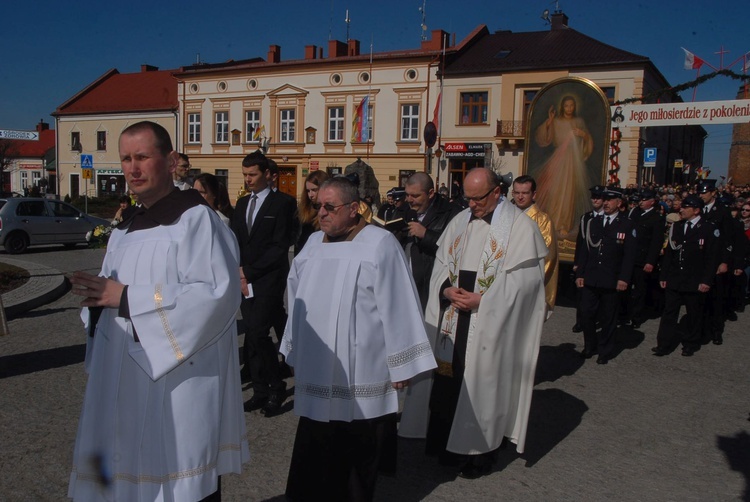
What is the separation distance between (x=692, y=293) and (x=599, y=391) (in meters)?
2.75

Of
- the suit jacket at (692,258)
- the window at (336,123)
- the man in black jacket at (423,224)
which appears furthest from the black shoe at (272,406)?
the window at (336,123)

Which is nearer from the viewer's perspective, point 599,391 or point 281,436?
point 281,436

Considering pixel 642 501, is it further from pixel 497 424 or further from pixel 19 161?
pixel 19 161

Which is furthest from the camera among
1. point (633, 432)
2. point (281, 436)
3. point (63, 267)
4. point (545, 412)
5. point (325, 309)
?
point (63, 267)

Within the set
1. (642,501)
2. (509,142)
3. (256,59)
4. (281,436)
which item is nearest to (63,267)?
(281,436)

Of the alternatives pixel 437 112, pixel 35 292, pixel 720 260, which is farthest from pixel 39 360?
pixel 437 112

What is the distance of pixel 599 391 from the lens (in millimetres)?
6473

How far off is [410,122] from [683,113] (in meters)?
28.0

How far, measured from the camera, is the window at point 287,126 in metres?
41.6

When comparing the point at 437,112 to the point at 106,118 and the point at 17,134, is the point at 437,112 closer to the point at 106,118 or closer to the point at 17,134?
the point at 17,134

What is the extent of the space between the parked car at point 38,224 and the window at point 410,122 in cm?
2196

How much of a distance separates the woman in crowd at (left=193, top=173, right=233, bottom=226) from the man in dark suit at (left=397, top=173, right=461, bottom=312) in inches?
69.9

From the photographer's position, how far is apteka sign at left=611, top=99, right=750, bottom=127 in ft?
32.8

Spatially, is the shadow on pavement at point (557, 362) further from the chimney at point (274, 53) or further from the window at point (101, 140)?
the window at point (101, 140)
